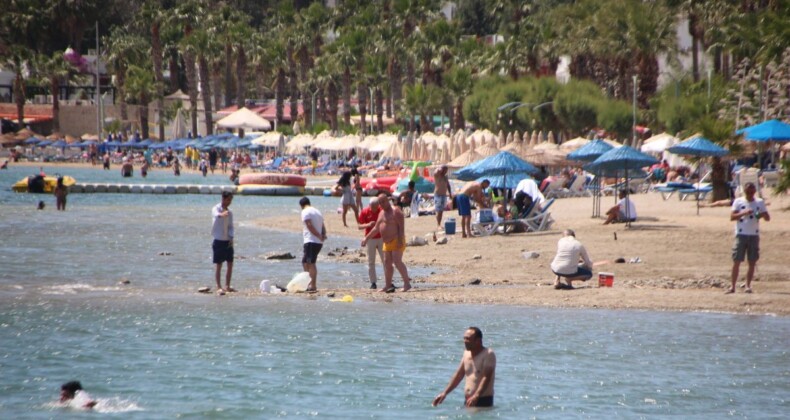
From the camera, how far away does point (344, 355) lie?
47.1 feet

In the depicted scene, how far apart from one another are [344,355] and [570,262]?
5057 mm

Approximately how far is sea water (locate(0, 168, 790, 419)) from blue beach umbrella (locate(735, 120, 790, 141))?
14720 mm

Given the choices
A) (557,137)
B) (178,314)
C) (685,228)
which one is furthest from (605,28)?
(178,314)

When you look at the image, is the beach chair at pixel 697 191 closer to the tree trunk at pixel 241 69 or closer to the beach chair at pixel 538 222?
the beach chair at pixel 538 222

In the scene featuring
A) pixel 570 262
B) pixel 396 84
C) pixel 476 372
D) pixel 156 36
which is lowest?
pixel 476 372

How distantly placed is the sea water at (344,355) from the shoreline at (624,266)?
610mm

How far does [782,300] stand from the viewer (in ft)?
55.5

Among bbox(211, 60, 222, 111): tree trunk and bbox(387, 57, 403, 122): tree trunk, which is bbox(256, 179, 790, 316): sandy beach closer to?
bbox(387, 57, 403, 122): tree trunk

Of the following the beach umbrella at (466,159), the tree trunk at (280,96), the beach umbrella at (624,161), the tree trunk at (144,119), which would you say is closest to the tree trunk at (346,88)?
the tree trunk at (280,96)

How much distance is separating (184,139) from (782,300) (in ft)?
234

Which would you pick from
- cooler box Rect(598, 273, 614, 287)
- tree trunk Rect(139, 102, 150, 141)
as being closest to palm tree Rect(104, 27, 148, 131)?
tree trunk Rect(139, 102, 150, 141)

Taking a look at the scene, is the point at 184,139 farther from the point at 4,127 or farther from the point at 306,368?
the point at 306,368

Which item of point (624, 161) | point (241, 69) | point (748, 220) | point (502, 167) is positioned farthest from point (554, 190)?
point (241, 69)

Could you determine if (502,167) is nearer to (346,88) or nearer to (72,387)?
(72,387)
